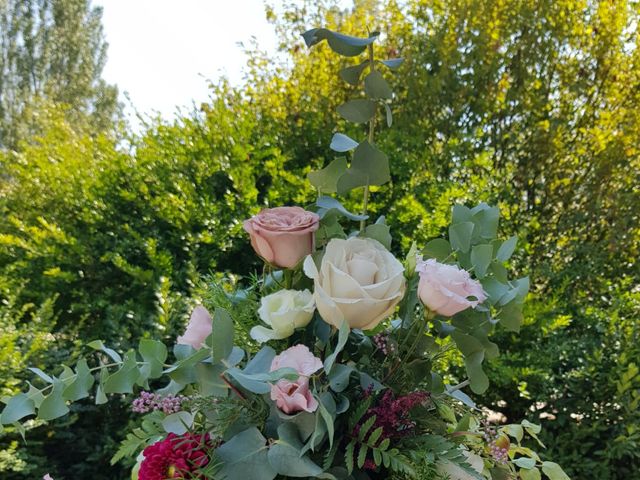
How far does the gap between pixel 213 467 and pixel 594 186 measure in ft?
9.38

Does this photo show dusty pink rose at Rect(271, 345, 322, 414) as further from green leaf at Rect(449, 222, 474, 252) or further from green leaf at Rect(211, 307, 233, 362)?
green leaf at Rect(449, 222, 474, 252)

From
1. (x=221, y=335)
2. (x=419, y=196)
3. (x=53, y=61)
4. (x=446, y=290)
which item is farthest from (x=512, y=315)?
(x=53, y=61)

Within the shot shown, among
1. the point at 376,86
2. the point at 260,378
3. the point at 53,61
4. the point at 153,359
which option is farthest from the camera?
the point at 53,61

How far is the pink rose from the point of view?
0.67 meters

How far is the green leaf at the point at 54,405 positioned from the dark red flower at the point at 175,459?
4.8 inches

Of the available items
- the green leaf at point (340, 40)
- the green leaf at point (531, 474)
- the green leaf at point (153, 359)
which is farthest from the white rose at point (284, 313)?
the green leaf at point (531, 474)

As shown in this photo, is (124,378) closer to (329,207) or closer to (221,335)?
(221,335)

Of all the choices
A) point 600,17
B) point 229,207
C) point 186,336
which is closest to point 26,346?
point 229,207

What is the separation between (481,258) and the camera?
77cm

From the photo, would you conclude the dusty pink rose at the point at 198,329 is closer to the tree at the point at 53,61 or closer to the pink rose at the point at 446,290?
the pink rose at the point at 446,290

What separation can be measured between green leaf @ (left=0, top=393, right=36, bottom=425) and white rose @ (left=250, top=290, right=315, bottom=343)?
0.30 metres

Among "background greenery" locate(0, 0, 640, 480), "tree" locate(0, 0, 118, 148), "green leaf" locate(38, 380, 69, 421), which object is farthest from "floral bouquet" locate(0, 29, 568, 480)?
"tree" locate(0, 0, 118, 148)

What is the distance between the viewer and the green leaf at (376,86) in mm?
803

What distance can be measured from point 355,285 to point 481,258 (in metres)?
0.21
